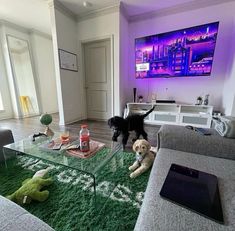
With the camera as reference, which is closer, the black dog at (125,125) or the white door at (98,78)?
the black dog at (125,125)

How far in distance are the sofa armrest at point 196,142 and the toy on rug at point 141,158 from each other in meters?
0.19

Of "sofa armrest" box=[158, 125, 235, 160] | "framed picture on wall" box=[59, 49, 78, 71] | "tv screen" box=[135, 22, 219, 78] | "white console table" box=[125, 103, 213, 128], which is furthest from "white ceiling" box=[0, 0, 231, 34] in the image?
"sofa armrest" box=[158, 125, 235, 160]

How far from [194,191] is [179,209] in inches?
5.9

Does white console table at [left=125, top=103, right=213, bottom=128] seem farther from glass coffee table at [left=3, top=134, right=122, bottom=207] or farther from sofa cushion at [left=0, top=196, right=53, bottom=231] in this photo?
sofa cushion at [left=0, top=196, right=53, bottom=231]

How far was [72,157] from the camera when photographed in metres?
1.06

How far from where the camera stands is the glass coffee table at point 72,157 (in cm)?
92

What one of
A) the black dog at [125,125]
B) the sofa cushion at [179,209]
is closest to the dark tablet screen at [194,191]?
the sofa cushion at [179,209]

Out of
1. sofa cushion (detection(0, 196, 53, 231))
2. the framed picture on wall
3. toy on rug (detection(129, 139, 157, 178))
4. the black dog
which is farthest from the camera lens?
the framed picture on wall

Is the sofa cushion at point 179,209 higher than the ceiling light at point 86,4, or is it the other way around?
the ceiling light at point 86,4

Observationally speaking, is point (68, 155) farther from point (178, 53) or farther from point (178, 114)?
point (178, 53)

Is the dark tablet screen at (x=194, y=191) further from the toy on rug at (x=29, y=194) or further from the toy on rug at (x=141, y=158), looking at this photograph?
Result: the toy on rug at (x=29, y=194)

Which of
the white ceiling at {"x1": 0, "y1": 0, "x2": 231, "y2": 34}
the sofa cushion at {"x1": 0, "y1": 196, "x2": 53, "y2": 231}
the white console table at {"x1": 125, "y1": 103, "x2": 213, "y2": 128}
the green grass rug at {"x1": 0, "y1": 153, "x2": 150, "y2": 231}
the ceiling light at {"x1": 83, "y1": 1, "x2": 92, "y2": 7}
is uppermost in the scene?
the white ceiling at {"x1": 0, "y1": 0, "x2": 231, "y2": 34}

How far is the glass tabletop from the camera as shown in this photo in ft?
3.12

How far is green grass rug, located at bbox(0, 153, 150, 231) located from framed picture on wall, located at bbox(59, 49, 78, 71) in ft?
6.83
